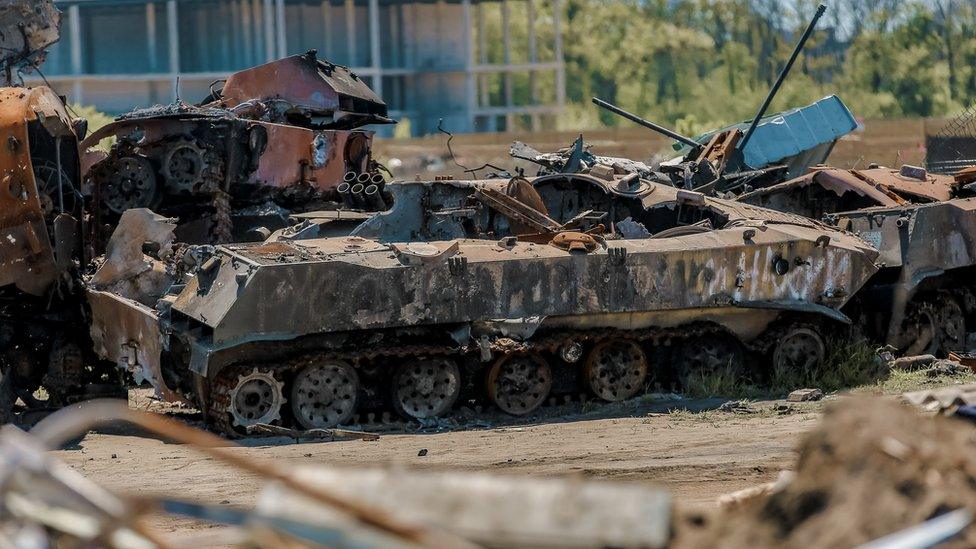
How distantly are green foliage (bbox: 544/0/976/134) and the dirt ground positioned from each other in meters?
48.5

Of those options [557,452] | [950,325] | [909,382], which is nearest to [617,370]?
[909,382]

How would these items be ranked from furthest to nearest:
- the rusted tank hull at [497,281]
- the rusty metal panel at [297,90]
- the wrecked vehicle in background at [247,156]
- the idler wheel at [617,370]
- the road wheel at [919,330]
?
1. the rusty metal panel at [297,90]
2. the wrecked vehicle in background at [247,156]
3. the road wheel at [919,330]
4. the idler wheel at [617,370]
5. the rusted tank hull at [497,281]

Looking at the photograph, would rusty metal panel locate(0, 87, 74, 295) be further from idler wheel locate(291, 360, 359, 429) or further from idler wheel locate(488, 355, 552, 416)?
idler wheel locate(488, 355, 552, 416)

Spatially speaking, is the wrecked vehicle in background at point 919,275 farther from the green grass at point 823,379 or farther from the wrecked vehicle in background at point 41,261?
the wrecked vehicle in background at point 41,261

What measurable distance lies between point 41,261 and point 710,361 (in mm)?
Answer: 6647

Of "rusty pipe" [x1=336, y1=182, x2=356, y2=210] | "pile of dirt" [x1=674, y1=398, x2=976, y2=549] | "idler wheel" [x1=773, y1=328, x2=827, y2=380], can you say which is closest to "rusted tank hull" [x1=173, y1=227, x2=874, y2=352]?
"idler wheel" [x1=773, y1=328, x2=827, y2=380]

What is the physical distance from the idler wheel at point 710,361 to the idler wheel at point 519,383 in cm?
148

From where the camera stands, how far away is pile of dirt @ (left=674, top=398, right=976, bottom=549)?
16.7 feet

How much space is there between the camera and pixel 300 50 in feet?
211

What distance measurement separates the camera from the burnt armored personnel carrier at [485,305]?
46.9 ft

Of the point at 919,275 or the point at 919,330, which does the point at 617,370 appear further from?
the point at 919,330

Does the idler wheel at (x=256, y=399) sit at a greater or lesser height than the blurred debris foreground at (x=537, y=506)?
lesser

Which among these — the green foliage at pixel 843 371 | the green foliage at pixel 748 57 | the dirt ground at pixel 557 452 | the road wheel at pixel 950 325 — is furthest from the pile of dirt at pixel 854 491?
the green foliage at pixel 748 57

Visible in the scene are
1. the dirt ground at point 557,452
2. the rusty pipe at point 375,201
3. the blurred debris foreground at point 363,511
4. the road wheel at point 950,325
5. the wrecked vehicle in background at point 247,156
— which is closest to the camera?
the blurred debris foreground at point 363,511
